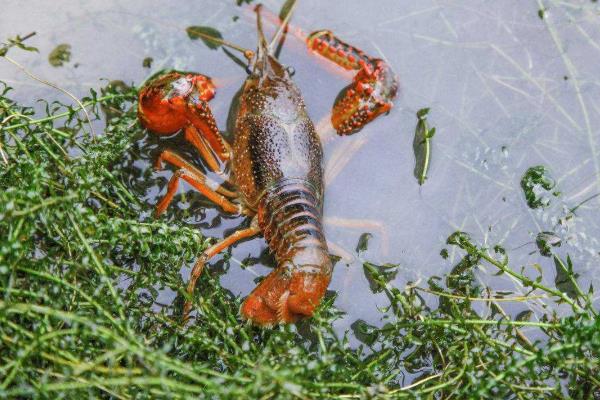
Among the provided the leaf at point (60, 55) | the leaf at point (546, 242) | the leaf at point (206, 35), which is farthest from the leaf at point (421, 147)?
the leaf at point (60, 55)

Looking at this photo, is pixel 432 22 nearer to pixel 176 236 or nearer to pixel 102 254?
pixel 176 236

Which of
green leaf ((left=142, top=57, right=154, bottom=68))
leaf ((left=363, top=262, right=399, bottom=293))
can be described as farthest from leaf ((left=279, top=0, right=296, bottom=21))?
leaf ((left=363, top=262, right=399, bottom=293))

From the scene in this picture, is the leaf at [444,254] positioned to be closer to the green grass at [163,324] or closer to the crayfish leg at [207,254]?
the green grass at [163,324]

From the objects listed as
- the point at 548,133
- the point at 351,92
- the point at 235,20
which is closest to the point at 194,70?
the point at 235,20

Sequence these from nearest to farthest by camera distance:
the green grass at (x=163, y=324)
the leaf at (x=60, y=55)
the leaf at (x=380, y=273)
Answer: the green grass at (x=163, y=324) < the leaf at (x=380, y=273) < the leaf at (x=60, y=55)

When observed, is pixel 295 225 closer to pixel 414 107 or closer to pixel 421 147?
pixel 421 147

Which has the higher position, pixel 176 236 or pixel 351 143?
pixel 351 143
